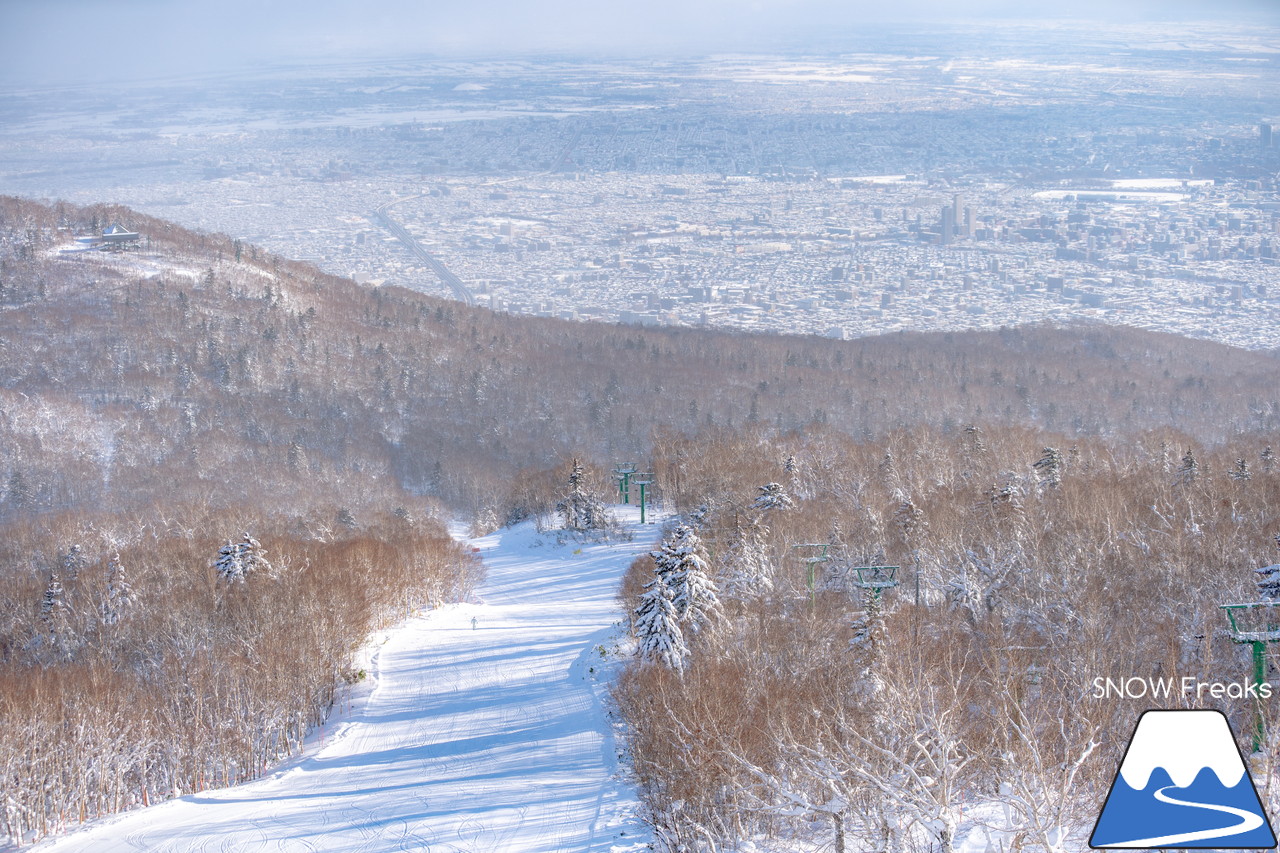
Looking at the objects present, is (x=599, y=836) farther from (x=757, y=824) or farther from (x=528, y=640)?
(x=528, y=640)

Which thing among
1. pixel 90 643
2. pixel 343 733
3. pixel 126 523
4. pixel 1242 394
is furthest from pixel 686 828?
pixel 1242 394

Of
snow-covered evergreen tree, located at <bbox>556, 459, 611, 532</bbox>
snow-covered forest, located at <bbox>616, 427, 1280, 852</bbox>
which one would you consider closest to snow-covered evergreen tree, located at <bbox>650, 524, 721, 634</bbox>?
snow-covered forest, located at <bbox>616, 427, 1280, 852</bbox>

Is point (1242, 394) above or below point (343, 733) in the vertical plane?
below

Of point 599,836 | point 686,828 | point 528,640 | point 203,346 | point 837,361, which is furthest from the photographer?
Result: point 837,361

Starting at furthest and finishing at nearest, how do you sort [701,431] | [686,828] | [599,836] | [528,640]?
[701,431] < [528,640] < [599,836] < [686,828]

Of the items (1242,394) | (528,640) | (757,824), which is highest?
(757,824)

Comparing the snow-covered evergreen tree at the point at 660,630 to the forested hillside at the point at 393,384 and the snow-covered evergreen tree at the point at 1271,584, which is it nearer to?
the snow-covered evergreen tree at the point at 1271,584

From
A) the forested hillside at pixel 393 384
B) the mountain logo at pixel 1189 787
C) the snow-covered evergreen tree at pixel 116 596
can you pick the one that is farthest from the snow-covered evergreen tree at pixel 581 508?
the mountain logo at pixel 1189 787

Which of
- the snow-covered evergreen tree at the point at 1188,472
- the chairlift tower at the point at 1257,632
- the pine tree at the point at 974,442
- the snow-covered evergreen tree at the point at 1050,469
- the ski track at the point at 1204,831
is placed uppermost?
the ski track at the point at 1204,831
